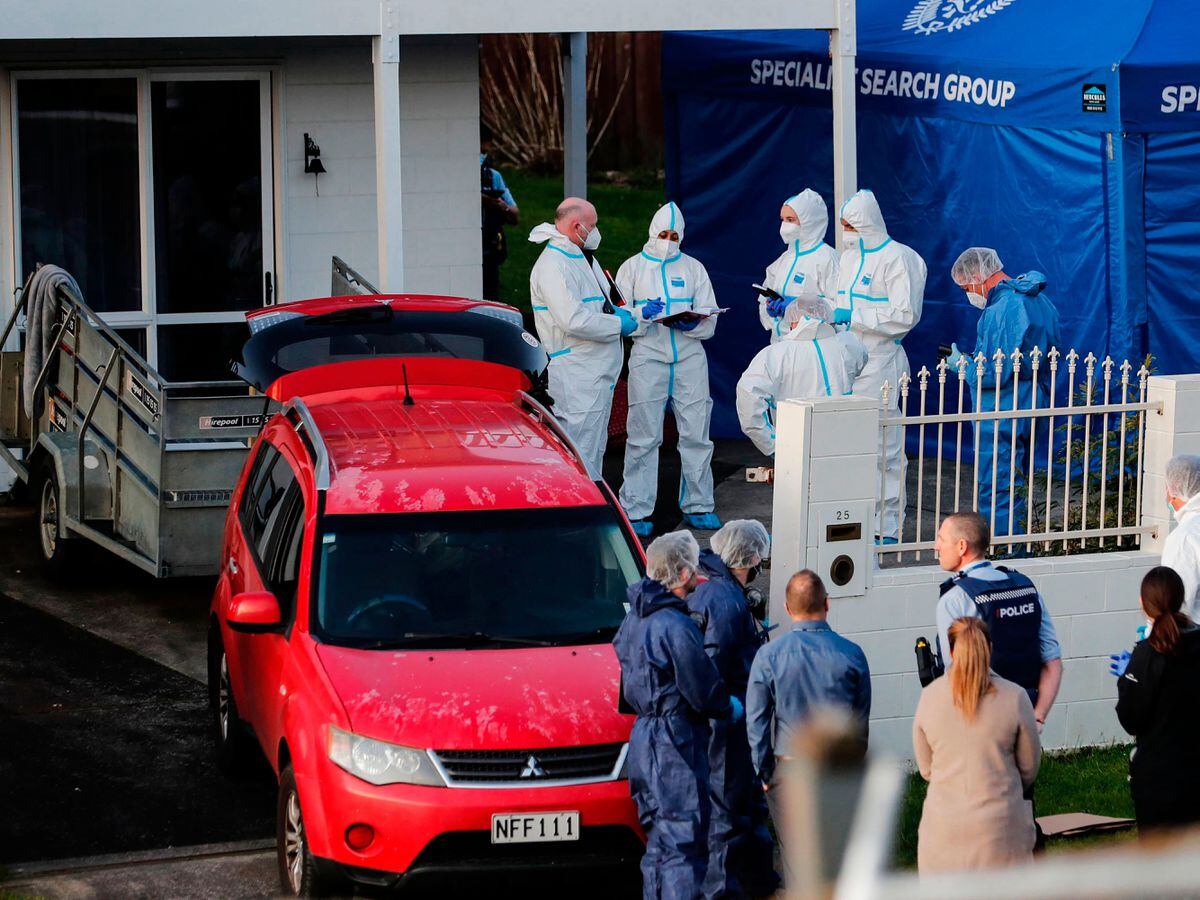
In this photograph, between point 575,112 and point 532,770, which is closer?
point 532,770

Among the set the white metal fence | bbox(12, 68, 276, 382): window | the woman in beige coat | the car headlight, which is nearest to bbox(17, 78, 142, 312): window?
bbox(12, 68, 276, 382): window

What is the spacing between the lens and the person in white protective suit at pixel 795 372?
9711 mm

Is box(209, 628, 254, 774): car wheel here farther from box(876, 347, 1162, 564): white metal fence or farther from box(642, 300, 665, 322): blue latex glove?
box(642, 300, 665, 322): blue latex glove

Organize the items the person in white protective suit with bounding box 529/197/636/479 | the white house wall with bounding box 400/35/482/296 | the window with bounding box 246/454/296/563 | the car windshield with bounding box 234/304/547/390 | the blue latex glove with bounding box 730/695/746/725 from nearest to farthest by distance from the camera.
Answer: the blue latex glove with bounding box 730/695/746/725 < the window with bounding box 246/454/296/563 < the car windshield with bounding box 234/304/547/390 < the person in white protective suit with bounding box 529/197/636/479 < the white house wall with bounding box 400/35/482/296

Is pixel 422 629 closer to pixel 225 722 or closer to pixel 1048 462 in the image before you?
pixel 225 722

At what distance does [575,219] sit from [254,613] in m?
4.79

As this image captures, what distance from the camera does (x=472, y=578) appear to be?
21.2 ft

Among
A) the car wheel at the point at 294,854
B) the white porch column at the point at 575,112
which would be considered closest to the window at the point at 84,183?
the white porch column at the point at 575,112

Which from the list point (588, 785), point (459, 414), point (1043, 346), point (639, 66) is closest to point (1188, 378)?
A: point (1043, 346)

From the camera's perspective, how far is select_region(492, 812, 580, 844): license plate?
18.0 feet

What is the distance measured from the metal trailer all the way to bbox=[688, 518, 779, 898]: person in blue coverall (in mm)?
3794

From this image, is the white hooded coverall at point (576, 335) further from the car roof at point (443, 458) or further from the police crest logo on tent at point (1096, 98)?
the police crest logo on tent at point (1096, 98)

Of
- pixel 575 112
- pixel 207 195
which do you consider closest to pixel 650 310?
pixel 207 195

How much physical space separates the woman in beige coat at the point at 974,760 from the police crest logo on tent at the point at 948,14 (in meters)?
9.01
